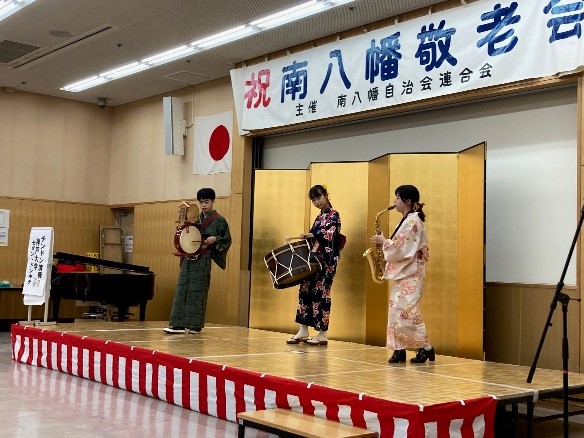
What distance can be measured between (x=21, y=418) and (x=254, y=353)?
5.85ft

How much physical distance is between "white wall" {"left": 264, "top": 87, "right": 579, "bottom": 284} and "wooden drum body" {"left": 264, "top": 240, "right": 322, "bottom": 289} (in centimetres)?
126

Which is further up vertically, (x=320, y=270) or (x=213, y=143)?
(x=213, y=143)

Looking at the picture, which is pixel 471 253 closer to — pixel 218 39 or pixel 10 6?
pixel 218 39

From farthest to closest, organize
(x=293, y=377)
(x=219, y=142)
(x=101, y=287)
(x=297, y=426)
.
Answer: (x=219, y=142) < (x=101, y=287) < (x=293, y=377) < (x=297, y=426)

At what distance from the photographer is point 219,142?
9.47 meters

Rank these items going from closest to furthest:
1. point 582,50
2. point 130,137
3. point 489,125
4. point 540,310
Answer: point 582,50, point 540,310, point 489,125, point 130,137

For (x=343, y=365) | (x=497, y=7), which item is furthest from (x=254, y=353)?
(x=497, y=7)

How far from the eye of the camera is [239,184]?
8.83 meters

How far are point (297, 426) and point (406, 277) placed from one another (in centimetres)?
179

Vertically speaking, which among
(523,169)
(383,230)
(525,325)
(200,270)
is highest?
(523,169)

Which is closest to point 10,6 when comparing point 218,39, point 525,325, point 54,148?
point 218,39

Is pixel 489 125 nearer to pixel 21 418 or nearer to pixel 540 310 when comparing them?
pixel 540 310

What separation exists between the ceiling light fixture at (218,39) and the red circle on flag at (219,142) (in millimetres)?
1170

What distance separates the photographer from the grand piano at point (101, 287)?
8.38m
